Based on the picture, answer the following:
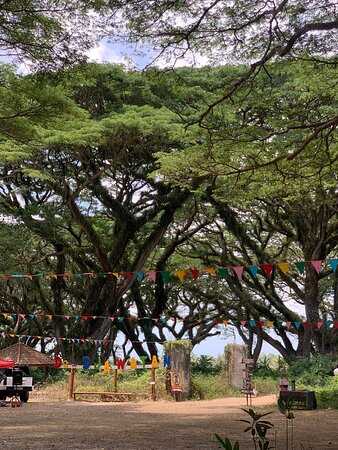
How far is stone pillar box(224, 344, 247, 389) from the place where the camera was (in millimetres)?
16297

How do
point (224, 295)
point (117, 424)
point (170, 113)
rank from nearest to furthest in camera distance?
point (117, 424) → point (170, 113) → point (224, 295)

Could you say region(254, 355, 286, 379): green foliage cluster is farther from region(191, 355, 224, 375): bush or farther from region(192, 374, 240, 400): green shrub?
region(192, 374, 240, 400): green shrub

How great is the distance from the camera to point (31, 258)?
20.6 m

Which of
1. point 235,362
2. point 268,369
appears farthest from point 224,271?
point 268,369

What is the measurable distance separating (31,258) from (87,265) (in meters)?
2.34

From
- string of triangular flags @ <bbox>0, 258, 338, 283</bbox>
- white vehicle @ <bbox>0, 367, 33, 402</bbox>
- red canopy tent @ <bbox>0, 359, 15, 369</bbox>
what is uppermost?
string of triangular flags @ <bbox>0, 258, 338, 283</bbox>

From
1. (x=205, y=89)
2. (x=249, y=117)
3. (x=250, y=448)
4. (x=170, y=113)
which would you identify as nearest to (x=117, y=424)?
(x=250, y=448)

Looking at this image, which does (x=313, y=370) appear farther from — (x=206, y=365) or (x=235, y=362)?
(x=206, y=365)

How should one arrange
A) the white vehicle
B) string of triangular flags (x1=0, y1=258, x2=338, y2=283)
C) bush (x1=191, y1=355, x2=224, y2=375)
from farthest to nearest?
bush (x1=191, y1=355, x2=224, y2=375), the white vehicle, string of triangular flags (x1=0, y1=258, x2=338, y2=283)

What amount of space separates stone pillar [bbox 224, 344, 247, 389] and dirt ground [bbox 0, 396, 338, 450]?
9.43 ft

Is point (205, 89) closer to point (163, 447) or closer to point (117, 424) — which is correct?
point (117, 424)

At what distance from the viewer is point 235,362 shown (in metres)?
16.4

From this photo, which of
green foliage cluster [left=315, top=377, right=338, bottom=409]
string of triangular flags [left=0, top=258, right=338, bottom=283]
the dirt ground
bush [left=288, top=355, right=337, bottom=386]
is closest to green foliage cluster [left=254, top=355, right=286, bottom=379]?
bush [left=288, top=355, right=337, bottom=386]

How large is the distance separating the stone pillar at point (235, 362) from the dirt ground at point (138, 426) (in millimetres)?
2875
